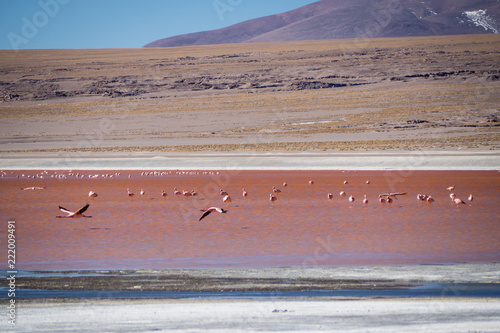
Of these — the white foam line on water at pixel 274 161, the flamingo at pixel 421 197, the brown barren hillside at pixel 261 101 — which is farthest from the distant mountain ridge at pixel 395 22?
the flamingo at pixel 421 197

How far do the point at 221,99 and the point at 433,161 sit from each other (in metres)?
24.2

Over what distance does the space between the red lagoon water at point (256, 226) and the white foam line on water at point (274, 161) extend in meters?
2.60

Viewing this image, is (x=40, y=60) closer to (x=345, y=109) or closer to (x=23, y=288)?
(x=345, y=109)

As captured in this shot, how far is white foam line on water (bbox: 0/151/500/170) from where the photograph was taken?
1784cm

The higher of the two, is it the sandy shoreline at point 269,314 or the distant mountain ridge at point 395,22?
the distant mountain ridge at point 395,22

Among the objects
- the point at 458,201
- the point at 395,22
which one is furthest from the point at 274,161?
the point at 395,22

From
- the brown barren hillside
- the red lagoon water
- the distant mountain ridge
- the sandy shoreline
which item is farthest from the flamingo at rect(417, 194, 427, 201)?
the distant mountain ridge

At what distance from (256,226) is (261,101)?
29.8 metres

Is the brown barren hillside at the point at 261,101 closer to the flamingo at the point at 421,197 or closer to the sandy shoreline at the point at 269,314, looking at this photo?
the flamingo at the point at 421,197

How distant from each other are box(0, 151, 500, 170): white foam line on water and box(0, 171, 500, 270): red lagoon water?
2.60 meters

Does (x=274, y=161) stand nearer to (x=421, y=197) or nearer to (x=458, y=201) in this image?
(x=421, y=197)

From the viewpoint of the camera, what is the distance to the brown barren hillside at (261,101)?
2588 centimetres

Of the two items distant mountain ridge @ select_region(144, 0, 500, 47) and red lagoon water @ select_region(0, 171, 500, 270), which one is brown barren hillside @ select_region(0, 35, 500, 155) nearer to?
red lagoon water @ select_region(0, 171, 500, 270)

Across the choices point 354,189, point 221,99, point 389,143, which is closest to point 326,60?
point 221,99
